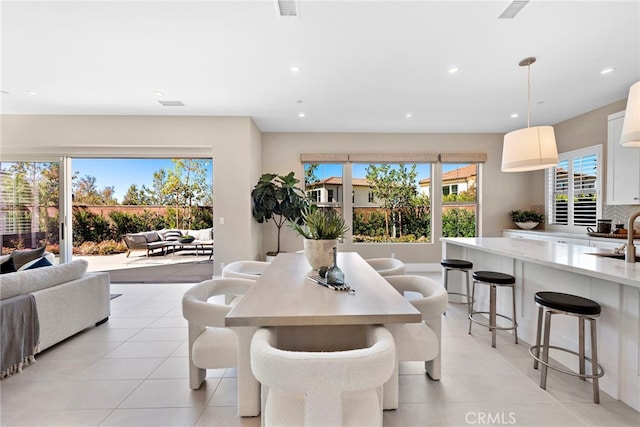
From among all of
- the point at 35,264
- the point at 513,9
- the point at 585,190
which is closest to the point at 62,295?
the point at 35,264

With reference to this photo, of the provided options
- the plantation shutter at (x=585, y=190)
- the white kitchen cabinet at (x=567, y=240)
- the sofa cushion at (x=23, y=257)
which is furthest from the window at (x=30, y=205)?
the plantation shutter at (x=585, y=190)

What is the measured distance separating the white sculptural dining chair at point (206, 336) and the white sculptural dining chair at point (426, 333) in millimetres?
1054

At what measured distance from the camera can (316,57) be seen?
119 inches

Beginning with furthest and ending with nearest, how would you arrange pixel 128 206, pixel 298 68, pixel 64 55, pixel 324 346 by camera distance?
pixel 128 206
pixel 298 68
pixel 64 55
pixel 324 346

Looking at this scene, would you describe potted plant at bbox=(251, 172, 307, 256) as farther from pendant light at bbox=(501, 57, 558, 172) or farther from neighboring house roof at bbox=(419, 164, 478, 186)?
pendant light at bbox=(501, 57, 558, 172)

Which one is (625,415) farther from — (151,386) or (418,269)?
(418,269)

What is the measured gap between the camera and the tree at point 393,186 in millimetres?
5941

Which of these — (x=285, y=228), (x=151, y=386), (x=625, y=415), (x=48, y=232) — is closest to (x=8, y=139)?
(x=48, y=232)

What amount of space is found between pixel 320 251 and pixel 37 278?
2.55 metres

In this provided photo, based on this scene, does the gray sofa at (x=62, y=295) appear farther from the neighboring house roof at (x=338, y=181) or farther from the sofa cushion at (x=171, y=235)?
the sofa cushion at (x=171, y=235)

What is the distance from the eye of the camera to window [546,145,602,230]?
14.8 ft

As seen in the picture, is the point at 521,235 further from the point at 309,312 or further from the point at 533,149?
the point at 309,312

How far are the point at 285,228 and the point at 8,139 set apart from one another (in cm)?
493

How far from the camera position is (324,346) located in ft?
4.67
